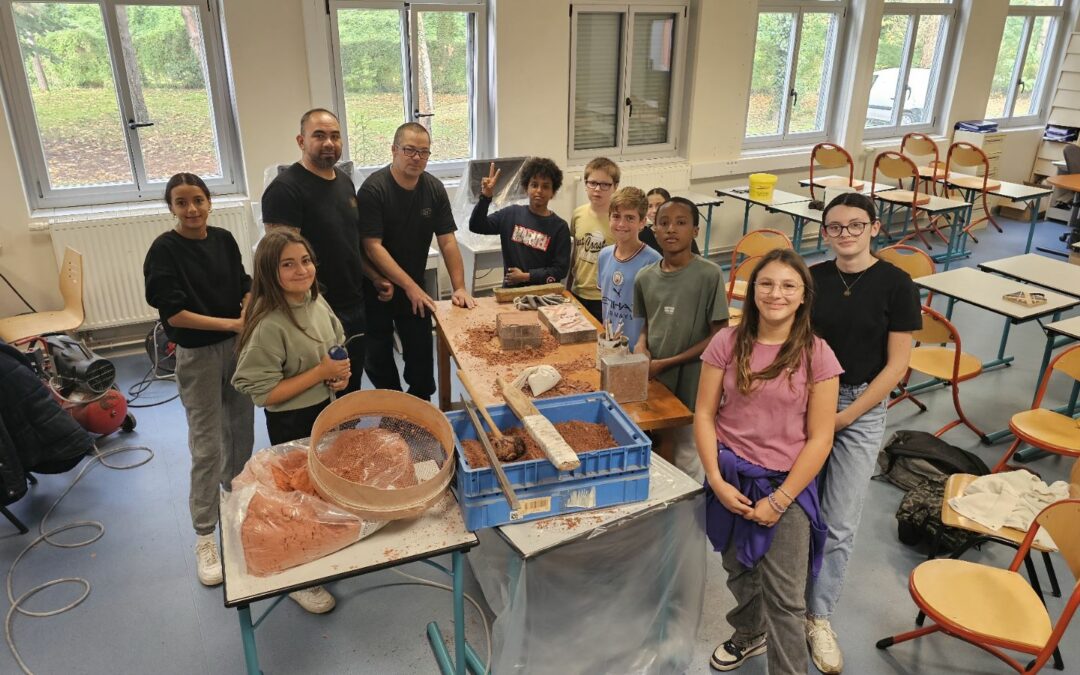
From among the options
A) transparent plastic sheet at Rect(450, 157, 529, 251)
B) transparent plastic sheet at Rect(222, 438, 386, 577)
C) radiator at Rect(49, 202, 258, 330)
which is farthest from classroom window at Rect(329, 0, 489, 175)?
transparent plastic sheet at Rect(222, 438, 386, 577)

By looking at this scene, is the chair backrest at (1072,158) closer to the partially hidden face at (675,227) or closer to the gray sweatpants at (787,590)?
the partially hidden face at (675,227)

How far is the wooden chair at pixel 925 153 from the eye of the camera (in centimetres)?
681

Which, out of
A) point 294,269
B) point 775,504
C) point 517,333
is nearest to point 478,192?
point 517,333

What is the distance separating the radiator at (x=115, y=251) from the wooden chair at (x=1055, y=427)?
4150 mm

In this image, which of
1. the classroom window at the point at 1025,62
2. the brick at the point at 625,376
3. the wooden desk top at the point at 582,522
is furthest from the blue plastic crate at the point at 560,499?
the classroom window at the point at 1025,62

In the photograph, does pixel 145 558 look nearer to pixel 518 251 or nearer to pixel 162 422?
pixel 162 422

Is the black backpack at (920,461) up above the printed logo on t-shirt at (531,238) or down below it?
below

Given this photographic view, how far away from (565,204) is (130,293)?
3.08 m

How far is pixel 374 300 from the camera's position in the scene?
3.31 metres

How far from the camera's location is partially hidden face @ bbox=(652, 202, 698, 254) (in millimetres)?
2438

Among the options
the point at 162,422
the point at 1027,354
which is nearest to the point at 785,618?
the point at 162,422

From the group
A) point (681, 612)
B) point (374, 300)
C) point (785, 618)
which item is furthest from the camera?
point (374, 300)

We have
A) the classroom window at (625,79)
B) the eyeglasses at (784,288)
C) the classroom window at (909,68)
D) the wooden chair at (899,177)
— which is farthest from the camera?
the classroom window at (909,68)

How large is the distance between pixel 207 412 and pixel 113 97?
2844 mm
